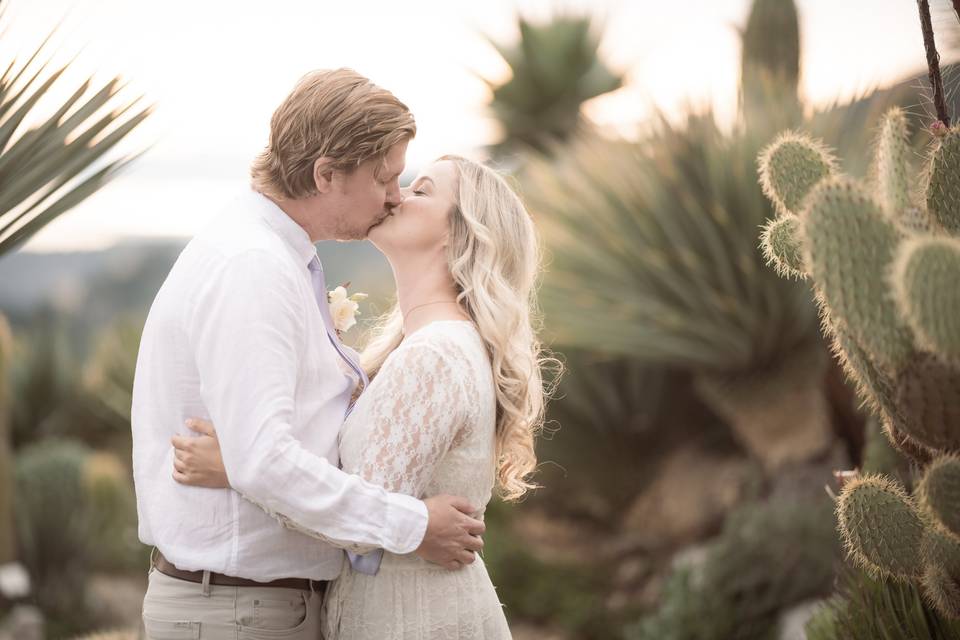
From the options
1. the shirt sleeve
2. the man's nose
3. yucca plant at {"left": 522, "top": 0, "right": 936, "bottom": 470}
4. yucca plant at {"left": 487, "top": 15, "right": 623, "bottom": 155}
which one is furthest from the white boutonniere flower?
yucca plant at {"left": 487, "top": 15, "right": 623, "bottom": 155}

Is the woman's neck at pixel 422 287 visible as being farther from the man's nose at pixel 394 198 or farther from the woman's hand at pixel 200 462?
the woman's hand at pixel 200 462

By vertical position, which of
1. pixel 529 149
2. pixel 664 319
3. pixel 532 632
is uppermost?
pixel 529 149

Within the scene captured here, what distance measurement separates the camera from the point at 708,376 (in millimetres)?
7367

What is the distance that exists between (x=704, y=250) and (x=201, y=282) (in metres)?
5.29

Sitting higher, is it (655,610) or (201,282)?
(201,282)

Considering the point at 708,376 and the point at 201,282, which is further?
the point at 708,376

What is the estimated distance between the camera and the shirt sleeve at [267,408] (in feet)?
7.54

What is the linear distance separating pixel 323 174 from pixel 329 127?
128 mm

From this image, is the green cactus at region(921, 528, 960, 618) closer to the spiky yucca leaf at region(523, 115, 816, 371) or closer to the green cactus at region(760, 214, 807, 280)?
the green cactus at region(760, 214, 807, 280)

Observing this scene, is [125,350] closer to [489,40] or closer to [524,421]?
[489,40]

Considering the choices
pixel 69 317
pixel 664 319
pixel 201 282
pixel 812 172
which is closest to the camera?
pixel 201 282

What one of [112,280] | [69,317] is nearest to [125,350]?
[69,317]

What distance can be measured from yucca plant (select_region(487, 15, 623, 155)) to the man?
885 centimetres

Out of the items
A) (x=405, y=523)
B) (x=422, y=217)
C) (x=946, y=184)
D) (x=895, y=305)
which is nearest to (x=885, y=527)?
(x=895, y=305)
